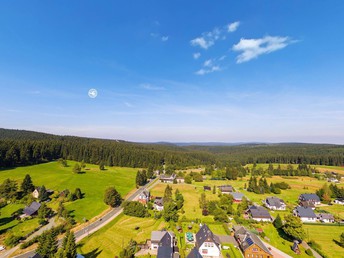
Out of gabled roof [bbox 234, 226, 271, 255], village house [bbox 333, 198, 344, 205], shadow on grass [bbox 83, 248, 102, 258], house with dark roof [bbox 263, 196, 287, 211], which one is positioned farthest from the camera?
village house [bbox 333, 198, 344, 205]

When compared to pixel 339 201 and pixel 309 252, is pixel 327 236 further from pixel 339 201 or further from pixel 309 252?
pixel 339 201

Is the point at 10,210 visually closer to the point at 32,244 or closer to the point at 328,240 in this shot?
the point at 32,244

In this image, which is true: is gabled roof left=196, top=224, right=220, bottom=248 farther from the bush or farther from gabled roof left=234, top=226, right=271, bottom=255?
the bush

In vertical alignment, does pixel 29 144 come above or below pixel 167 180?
above

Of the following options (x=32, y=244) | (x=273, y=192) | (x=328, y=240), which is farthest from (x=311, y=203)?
(x=32, y=244)

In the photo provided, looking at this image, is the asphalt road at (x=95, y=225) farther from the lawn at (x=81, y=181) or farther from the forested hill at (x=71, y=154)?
the forested hill at (x=71, y=154)

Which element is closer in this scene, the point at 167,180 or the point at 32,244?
the point at 32,244

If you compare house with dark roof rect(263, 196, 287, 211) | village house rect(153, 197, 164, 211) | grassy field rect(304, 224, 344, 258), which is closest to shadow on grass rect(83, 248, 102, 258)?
village house rect(153, 197, 164, 211)
